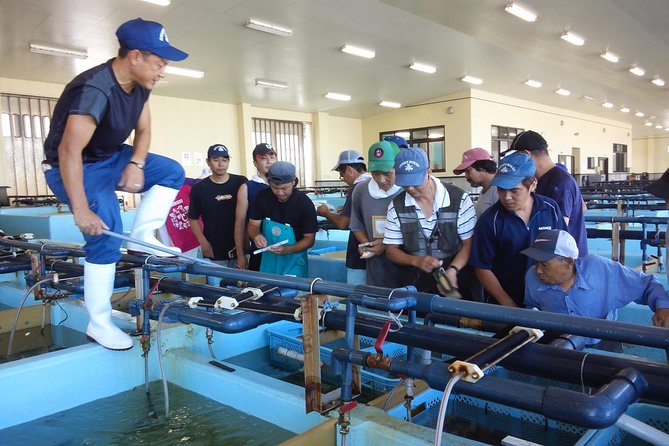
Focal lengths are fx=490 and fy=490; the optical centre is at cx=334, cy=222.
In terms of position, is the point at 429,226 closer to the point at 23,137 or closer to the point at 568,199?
the point at 568,199

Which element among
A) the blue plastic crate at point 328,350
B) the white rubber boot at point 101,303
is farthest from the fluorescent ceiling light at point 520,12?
the white rubber boot at point 101,303

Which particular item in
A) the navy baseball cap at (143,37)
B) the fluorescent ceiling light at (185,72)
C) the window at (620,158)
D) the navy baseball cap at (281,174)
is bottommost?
the navy baseball cap at (281,174)

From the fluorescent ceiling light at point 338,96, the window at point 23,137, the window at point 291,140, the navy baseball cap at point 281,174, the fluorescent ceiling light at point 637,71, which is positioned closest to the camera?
the navy baseball cap at point 281,174

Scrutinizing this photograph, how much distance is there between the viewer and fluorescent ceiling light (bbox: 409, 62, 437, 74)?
1230cm

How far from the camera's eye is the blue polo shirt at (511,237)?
2.15m

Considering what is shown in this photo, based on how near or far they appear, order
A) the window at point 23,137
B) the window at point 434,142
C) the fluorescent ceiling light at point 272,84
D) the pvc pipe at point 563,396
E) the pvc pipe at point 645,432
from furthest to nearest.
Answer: the window at point 434,142 → the fluorescent ceiling light at point 272,84 → the window at point 23,137 → the pvc pipe at point 645,432 → the pvc pipe at point 563,396

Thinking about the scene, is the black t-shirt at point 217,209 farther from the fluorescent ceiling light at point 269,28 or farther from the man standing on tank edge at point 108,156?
the fluorescent ceiling light at point 269,28

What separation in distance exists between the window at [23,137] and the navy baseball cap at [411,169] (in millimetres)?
11526

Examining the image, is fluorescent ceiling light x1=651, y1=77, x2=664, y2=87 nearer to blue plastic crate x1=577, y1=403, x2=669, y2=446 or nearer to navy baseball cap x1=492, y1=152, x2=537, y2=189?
navy baseball cap x1=492, y1=152, x2=537, y2=189

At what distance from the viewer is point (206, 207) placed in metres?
3.39

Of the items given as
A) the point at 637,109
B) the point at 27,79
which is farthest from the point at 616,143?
the point at 27,79

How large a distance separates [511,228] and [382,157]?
769 millimetres

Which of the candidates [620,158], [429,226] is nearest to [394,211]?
[429,226]

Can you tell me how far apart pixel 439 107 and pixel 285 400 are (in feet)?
52.3
